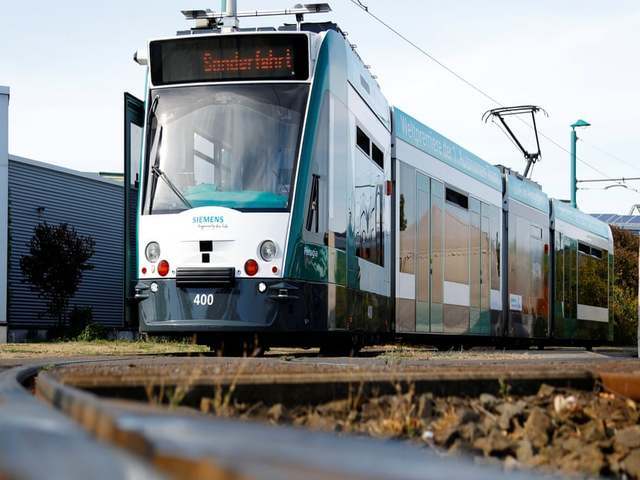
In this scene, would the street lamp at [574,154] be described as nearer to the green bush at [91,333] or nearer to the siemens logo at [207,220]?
the green bush at [91,333]

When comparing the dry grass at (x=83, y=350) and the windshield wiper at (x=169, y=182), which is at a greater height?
the windshield wiper at (x=169, y=182)

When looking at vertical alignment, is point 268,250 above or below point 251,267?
above

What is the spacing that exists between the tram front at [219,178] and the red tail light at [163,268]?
1cm

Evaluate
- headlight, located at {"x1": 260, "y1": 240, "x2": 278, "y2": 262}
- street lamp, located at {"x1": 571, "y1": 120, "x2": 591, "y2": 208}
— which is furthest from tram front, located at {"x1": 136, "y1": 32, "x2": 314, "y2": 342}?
street lamp, located at {"x1": 571, "y1": 120, "x2": 591, "y2": 208}

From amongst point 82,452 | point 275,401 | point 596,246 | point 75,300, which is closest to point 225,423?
point 82,452

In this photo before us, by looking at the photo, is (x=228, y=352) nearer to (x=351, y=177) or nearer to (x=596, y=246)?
(x=351, y=177)

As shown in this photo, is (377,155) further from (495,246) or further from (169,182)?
(495,246)

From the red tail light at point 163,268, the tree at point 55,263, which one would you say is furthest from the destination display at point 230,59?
the tree at point 55,263

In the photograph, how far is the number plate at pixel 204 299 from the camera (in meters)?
11.7

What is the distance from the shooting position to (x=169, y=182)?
12211 millimetres

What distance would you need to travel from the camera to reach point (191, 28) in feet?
42.6

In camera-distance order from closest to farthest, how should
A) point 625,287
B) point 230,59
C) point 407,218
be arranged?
point 230,59 → point 407,218 → point 625,287

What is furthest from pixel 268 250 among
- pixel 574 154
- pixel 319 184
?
pixel 574 154

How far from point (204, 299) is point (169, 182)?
1.42 m
